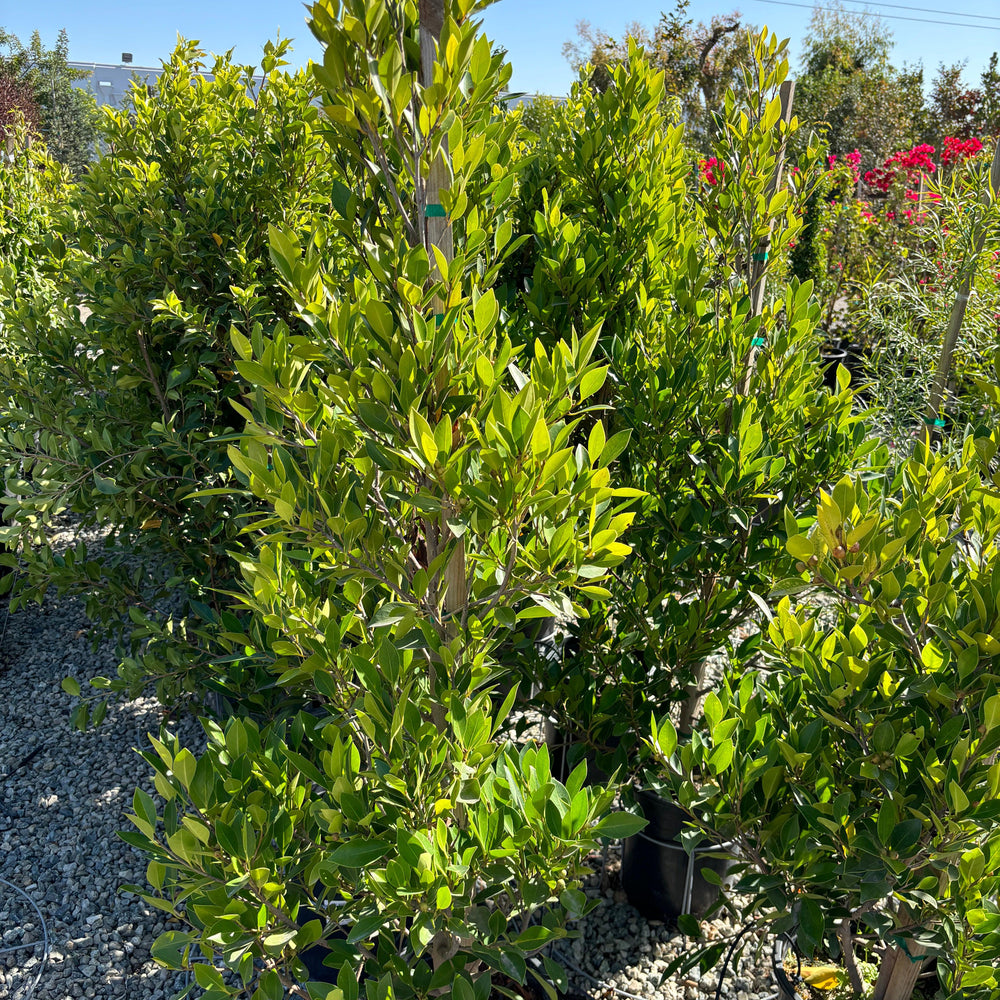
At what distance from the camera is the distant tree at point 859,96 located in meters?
15.1

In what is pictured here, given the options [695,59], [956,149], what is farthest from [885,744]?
[695,59]

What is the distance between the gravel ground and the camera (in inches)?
92.2

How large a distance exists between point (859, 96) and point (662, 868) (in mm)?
20925

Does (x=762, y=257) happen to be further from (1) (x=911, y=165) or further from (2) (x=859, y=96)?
(2) (x=859, y=96)

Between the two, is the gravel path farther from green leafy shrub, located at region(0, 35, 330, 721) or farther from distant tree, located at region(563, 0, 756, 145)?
distant tree, located at region(563, 0, 756, 145)

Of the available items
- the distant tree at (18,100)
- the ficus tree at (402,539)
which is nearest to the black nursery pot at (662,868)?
the ficus tree at (402,539)

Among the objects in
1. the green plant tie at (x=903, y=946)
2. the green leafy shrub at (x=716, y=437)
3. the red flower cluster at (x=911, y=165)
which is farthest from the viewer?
the red flower cluster at (x=911, y=165)

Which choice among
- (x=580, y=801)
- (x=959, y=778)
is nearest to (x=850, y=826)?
(x=959, y=778)

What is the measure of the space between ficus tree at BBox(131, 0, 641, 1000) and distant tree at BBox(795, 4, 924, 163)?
1011 centimetres

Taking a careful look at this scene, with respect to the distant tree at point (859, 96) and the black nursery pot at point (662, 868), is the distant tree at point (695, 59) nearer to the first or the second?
the distant tree at point (859, 96)

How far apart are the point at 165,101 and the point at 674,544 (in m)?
2.92

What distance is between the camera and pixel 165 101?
340 centimetres

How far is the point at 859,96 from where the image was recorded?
61.2 ft

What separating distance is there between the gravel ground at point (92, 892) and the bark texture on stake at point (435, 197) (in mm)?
1149
